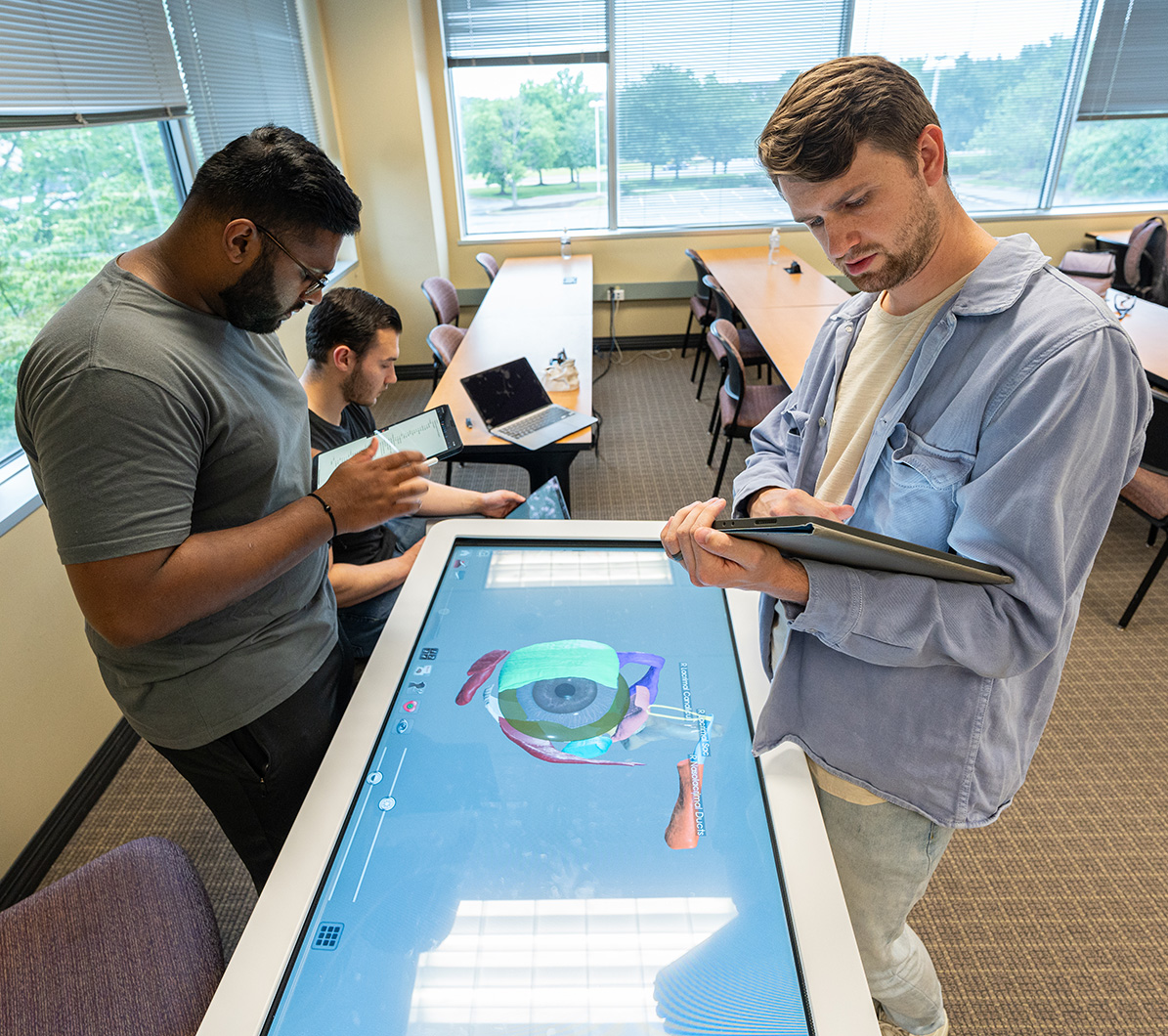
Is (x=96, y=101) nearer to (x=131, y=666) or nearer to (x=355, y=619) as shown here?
(x=355, y=619)

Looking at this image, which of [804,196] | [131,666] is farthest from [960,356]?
[131,666]

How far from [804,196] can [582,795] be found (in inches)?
32.8

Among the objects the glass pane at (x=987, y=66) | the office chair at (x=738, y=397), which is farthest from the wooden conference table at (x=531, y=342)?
the glass pane at (x=987, y=66)

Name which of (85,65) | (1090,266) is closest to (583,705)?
(85,65)

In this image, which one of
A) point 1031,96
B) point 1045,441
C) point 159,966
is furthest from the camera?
point 1031,96

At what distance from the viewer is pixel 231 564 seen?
3.37ft

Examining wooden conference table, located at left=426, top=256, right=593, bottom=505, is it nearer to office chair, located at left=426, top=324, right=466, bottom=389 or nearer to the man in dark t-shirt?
office chair, located at left=426, top=324, right=466, bottom=389

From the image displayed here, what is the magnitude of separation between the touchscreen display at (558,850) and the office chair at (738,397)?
2.15 m

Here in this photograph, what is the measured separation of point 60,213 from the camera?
8.50 ft

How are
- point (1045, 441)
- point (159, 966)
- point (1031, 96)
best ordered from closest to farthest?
point (1045, 441), point (159, 966), point (1031, 96)

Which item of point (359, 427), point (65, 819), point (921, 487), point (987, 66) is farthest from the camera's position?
point (987, 66)

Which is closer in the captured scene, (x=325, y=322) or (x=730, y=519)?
(x=730, y=519)

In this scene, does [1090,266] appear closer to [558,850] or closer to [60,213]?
[558,850]

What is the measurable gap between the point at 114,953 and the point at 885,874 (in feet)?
3.91
